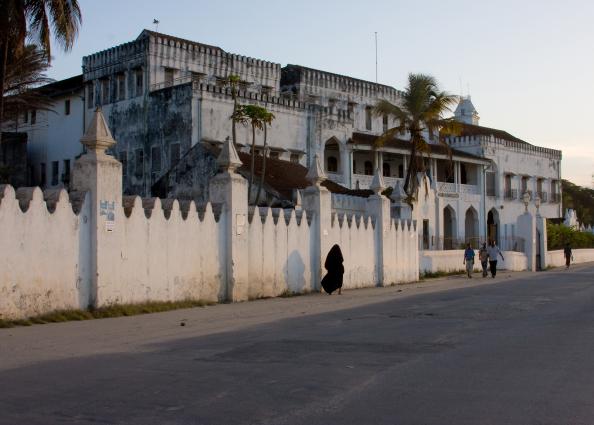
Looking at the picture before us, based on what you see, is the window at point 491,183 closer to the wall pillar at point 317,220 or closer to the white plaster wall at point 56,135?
the white plaster wall at point 56,135

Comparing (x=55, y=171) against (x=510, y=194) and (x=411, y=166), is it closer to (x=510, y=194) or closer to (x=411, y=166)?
(x=411, y=166)

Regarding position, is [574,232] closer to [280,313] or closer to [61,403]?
[280,313]

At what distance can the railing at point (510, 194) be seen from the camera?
60722 millimetres

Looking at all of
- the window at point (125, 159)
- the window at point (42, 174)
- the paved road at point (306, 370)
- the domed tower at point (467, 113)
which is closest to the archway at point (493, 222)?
the domed tower at point (467, 113)

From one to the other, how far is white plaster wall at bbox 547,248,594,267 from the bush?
0.71 meters

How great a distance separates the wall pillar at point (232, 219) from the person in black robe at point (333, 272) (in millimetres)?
3903

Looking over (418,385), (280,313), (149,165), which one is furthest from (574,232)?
(418,385)

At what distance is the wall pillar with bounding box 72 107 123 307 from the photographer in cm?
1587

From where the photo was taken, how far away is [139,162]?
135 feet

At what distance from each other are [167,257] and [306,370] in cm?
945

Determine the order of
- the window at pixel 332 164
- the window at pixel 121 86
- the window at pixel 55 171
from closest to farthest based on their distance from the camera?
the window at pixel 121 86, the window at pixel 55 171, the window at pixel 332 164

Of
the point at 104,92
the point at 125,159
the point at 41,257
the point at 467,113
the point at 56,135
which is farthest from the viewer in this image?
the point at 467,113

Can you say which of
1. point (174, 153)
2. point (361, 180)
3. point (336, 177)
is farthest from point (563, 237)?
point (174, 153)

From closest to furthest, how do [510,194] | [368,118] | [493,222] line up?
[368,118], [493,222], [510,194]
